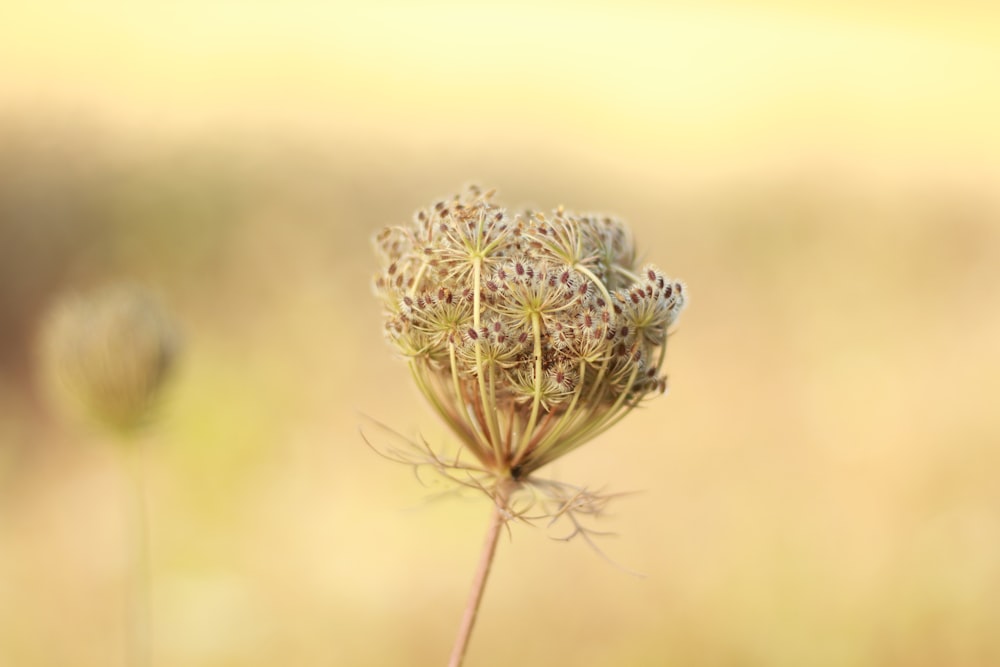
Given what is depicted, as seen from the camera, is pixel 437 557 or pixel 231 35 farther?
pixel 231 35

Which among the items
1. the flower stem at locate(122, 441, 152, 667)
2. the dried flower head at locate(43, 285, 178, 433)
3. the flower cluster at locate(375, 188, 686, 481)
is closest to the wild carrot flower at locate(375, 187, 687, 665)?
the flower cluster at locate(375, 188, 686, 481)

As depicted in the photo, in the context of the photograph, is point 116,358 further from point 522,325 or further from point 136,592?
point 136,592

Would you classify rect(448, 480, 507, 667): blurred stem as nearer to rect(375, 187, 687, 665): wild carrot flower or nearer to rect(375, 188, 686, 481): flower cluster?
rect(375, 187, 687, 665): wild carrot flower

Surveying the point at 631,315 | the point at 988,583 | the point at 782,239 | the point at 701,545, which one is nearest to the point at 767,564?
the point at 701,545

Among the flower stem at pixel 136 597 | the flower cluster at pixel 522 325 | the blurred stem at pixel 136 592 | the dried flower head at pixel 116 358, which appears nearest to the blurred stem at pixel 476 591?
the flower cluster at pixel 522 325

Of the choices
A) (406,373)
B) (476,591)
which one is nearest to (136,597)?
(406,373)

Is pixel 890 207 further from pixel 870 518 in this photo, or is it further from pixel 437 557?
pixel 437 557
